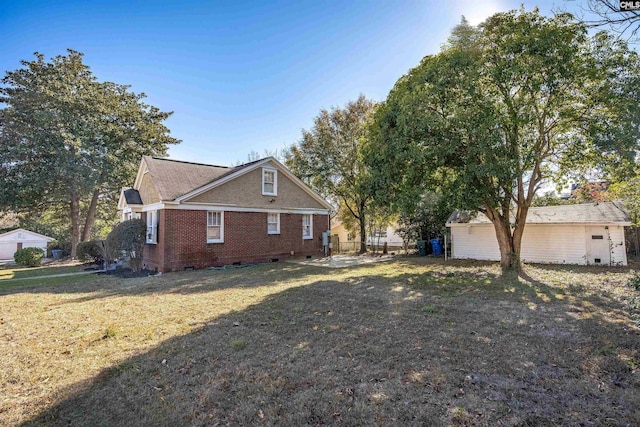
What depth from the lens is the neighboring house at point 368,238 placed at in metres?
27.5

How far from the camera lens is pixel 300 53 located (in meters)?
13.5

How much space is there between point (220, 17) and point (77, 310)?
9962 mm

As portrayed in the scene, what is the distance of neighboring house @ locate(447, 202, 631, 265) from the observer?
14562 mm

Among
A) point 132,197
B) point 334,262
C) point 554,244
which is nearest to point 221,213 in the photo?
point 132,197

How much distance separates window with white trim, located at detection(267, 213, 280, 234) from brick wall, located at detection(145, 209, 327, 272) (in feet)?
0.70

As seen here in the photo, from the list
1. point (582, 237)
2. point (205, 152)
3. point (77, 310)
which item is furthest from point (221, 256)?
point (205, 152)

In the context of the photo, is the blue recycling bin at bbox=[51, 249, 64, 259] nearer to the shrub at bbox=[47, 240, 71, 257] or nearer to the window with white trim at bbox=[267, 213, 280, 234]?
the shrub at bbox=[47, 240, 71, 257]

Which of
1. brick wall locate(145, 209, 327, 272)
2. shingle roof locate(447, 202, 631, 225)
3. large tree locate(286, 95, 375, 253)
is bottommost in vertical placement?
brick wall locate(145, 209, 327, 272)

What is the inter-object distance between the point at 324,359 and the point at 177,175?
14.7 metres

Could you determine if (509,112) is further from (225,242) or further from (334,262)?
(225,242)

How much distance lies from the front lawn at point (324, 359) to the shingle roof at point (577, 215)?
773 cm

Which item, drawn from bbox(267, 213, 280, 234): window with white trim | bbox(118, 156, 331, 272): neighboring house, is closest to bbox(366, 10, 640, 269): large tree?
bbox(118, 156, 331, 272): neighboring house

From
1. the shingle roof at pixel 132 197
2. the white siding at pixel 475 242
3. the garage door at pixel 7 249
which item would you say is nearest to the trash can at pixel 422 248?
the white siding at pixel 475 242

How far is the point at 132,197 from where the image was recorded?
1703 cm
